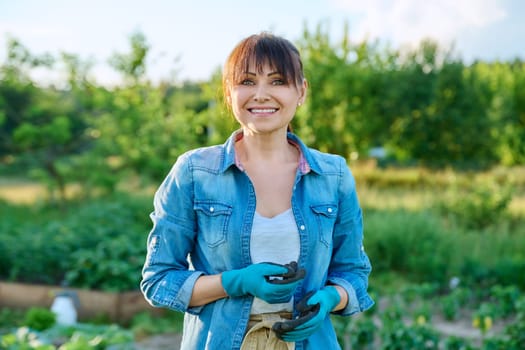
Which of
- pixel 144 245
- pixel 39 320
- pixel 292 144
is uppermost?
pixel 292 144

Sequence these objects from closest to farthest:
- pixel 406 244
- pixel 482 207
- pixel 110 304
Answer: pixel 110 304 < pixel 406 244 < pixel 482 207

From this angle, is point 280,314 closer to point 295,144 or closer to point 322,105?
point 295,144

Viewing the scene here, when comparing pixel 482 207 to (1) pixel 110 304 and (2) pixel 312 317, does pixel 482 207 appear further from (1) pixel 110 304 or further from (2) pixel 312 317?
(2) pixel 312 317

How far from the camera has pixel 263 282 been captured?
1.49 metres

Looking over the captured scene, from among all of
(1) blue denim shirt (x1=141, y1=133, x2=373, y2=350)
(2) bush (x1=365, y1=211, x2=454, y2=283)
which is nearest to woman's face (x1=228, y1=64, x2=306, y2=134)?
(1) blue denim shirt (x1=141, y1=133, x2=373, y2=350)

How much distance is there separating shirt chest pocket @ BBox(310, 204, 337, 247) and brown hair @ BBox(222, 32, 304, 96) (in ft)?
1.06

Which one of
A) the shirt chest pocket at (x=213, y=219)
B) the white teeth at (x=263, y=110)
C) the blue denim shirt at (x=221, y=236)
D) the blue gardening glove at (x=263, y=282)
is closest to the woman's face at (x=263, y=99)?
the white teeth at (x=263, y=110)

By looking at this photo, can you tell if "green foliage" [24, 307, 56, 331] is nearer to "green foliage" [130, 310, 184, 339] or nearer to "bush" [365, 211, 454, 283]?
"green foliage" [130, 310, 184, 339]

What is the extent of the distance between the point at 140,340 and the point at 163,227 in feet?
10.4

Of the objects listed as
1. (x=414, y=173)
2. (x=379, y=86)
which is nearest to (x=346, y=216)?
(x=414, y=173)

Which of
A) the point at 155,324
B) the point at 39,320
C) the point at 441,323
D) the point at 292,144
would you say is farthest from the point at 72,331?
the point at 292,144

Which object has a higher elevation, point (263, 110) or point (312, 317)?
point (263, 110)

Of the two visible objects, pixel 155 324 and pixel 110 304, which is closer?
pixel 155 324

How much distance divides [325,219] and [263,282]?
0.27m
